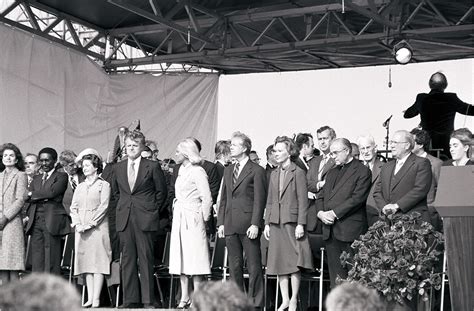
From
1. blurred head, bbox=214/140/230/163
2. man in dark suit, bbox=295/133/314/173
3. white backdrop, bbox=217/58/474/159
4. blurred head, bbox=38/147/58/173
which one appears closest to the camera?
blurred head, bbox=38/147/58/173

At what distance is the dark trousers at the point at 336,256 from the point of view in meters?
7.94

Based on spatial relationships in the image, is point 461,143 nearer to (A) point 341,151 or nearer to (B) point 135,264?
(A) point 341,151

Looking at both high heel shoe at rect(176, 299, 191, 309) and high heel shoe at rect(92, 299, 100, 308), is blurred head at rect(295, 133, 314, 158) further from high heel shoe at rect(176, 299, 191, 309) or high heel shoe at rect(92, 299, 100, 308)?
high heel shoe at rect(92, 299, 100, 308)

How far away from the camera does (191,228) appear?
866cm

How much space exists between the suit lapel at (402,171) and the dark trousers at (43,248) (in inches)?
151

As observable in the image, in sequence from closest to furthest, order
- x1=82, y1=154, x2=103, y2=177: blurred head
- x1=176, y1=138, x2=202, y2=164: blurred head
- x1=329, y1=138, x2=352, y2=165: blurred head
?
x1=329, y1=138, x2=352, y2=165: blurred head < x1=176, y1=138, x2=202, y2=164: blurred head < x1=82, y1=154, x2=103, y2=177: blurred head

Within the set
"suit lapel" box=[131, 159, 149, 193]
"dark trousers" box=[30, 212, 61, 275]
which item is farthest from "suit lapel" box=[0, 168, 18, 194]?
"suit lapel" box=[131, 159, 149, 193]

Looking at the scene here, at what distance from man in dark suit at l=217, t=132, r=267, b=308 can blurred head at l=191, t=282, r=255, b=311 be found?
5.78m

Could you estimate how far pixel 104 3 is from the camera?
1436 centimetres

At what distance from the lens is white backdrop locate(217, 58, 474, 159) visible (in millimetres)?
15583

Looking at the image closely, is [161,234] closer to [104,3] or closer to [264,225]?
[264,225]

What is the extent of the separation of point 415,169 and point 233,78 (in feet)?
33.9

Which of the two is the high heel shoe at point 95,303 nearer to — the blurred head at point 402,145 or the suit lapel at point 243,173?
the suit lapel at point 243,173

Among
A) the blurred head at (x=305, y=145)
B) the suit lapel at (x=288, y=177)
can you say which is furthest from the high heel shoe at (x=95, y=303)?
the blurred head at (x=305, y=145)
